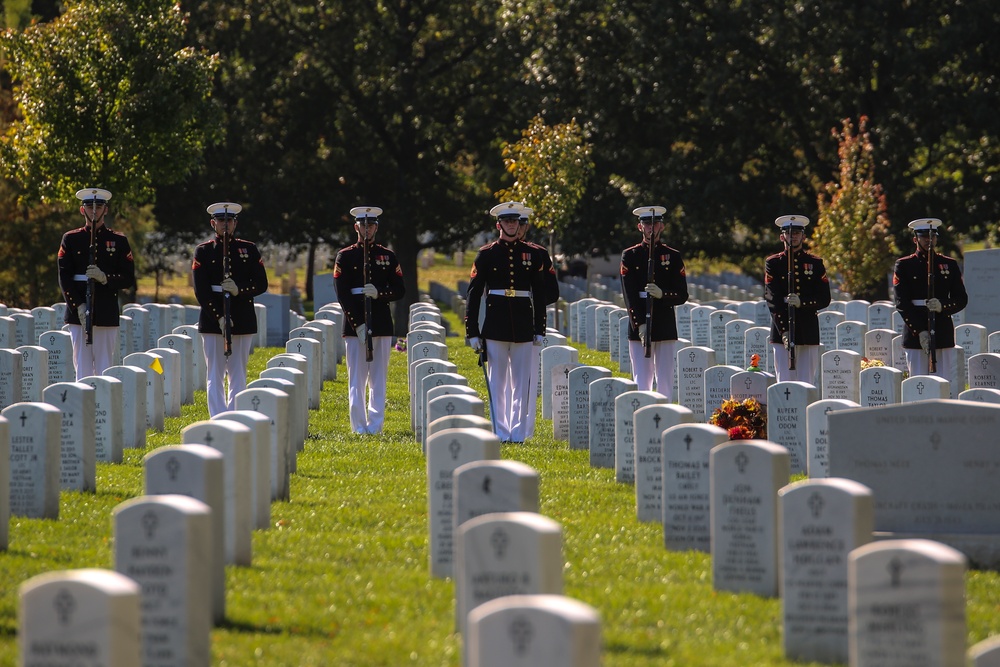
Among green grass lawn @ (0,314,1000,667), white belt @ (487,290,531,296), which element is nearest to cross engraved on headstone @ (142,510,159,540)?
green grass lawn @ (0,314,1000,667)

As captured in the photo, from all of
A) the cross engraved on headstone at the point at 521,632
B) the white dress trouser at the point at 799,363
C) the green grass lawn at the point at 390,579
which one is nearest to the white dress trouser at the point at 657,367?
the white dress trouser at the point at 799,363

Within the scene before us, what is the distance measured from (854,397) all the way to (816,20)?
62.9 ft

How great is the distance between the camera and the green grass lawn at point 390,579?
645 cm

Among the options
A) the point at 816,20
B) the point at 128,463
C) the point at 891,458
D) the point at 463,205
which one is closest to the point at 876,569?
the point at 891,458

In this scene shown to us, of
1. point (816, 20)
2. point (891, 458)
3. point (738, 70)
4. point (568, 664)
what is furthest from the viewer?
point (738, 70)

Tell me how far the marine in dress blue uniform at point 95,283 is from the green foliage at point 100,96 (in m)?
10.8

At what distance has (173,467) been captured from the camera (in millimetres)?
7016

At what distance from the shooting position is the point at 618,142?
36375 mm

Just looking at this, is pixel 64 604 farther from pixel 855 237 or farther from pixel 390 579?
pixel 855 237

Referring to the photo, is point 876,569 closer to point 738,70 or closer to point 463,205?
point 738,70

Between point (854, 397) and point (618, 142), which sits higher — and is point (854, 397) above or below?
below

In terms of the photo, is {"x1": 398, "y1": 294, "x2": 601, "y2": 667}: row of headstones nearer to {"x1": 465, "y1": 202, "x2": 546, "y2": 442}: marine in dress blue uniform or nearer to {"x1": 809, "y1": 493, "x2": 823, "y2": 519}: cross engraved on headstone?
{"x1": 809, "y1": 493, "x2": 823, "y2": 519}: cross engraved on headstone

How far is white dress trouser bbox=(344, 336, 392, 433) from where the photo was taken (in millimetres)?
14039

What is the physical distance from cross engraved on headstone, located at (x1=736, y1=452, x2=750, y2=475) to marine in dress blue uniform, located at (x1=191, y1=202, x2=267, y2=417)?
23.6 feet
